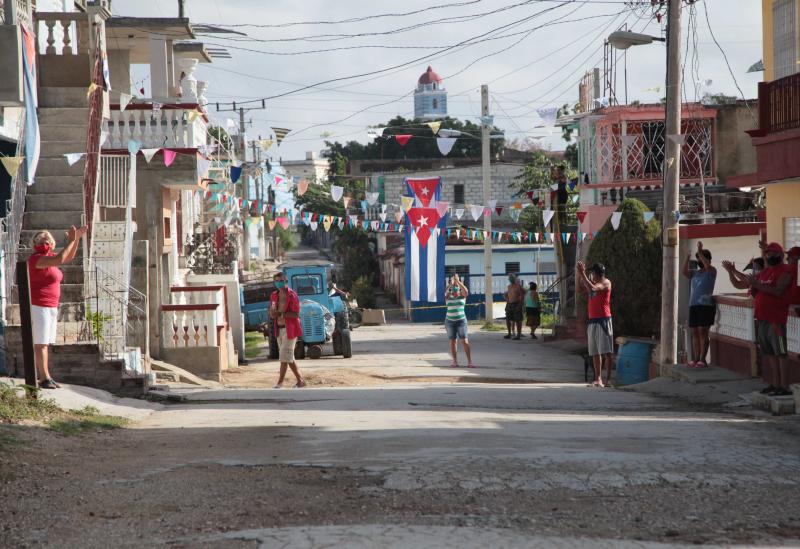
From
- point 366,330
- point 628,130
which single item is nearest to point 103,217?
point 628,130

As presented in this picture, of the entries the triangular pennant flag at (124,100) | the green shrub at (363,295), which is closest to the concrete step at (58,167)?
the triangular pennant flag at (124,100)

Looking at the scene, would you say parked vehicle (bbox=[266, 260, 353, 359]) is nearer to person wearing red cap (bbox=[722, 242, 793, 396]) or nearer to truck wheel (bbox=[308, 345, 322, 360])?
truck wheel (bbox=[308, 345, 322, 360])

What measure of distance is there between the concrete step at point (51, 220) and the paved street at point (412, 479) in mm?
5669

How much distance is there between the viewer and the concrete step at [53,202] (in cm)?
1778

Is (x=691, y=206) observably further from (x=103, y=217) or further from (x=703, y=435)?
(x=703, y=435)

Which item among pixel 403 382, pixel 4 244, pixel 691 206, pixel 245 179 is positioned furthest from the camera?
pixel 245 179

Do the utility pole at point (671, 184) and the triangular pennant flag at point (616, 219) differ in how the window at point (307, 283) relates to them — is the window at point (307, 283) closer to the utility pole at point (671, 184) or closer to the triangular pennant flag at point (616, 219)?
the triangular pennant flag at point (616, 219)

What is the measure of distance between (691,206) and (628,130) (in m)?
5.82

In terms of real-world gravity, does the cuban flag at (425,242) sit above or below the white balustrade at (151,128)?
below

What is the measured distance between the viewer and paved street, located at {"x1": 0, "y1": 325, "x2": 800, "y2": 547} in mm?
6312

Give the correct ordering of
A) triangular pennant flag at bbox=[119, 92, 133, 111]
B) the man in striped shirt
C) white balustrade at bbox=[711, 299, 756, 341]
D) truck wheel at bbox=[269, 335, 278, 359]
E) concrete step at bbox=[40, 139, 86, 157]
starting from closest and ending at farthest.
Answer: white balustrade at bbox=[711, 299, 756, 341]
concrete step at bbox=[40, 139, 86, 157]
triangular pennant flag at bbox=[119, 92, 133, 111]
the man in striped shirt
truck wheel at bbox=[269, 335, 278, 359]

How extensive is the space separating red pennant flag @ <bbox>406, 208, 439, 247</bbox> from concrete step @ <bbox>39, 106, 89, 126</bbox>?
18.1 m

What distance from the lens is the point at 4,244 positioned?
1520cm

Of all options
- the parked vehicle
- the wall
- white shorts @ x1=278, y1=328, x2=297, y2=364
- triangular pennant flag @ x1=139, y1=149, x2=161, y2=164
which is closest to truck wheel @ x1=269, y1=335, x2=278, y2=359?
the parked vehicle
